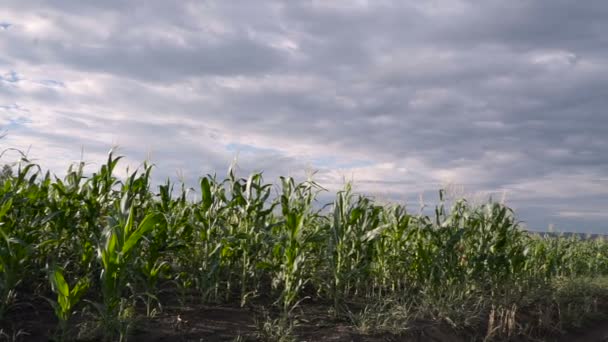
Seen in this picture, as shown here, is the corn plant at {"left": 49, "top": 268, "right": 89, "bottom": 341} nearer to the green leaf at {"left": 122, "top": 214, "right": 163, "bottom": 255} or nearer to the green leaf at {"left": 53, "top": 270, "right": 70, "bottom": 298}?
the green leaf at {"left": 53, "top": 270, "right": 70, "bottom": 298}

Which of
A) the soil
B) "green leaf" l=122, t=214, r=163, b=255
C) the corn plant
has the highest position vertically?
"green leaf" l=122, t=214, r=163, b=255

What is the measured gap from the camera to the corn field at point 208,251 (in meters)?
4.57

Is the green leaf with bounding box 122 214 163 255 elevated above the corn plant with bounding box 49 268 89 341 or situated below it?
above

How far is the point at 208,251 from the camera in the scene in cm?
564

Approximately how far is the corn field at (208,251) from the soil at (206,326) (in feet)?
0.47

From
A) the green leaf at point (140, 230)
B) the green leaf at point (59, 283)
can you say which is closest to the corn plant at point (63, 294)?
the green leaf at point (59, 283)

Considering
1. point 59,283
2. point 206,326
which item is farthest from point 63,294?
point 206,326

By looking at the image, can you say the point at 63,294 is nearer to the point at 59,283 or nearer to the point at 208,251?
the point at 59,283

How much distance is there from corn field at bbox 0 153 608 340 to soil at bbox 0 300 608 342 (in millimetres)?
142

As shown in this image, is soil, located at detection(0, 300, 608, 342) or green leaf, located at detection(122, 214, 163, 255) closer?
green leaf, located at detection(122, 214, 163, 255)

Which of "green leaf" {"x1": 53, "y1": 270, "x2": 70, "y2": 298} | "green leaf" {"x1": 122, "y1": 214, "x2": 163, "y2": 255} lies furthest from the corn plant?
"green leaf" {"x1": 122, "y1": 214, "x2": 163, "y2": 255}

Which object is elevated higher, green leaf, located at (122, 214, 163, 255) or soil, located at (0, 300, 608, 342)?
green leaf, located at (122, 214, 163, 255)

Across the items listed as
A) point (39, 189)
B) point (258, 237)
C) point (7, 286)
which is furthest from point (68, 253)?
point (258, 237)

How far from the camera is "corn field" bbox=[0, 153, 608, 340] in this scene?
457 cm
